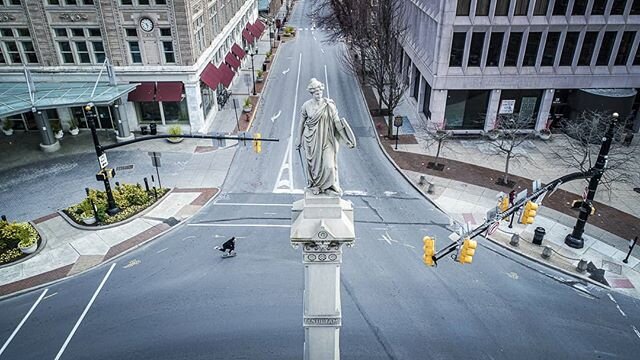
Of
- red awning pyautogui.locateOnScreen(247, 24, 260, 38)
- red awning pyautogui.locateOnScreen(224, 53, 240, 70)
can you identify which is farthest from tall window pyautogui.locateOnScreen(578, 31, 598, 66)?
red awning pyautogui.locateOnScreen(247, 24, 260, 38)

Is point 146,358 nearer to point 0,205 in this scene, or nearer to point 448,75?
point 0,205

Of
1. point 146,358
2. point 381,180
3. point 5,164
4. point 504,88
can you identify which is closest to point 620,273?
point 381,180

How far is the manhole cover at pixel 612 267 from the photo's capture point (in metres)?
23.2

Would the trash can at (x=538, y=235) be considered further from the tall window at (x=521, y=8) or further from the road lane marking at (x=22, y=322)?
the road lane marking at (x=22, y=322)

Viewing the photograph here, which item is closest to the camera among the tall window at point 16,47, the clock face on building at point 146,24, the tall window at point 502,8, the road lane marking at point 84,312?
the road lane marking at point 84,312

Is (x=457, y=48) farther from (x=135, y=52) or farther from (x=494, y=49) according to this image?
(x=135, y=52)

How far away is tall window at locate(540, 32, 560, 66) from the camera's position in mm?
36688

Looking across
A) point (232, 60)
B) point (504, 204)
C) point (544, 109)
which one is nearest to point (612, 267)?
point (504, 204)

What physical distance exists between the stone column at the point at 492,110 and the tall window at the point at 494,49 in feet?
7.48

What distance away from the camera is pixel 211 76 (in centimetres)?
4131

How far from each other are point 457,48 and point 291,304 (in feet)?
84.6

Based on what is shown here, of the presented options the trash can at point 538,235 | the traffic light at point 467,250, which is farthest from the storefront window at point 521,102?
the traffic light at point 467,250

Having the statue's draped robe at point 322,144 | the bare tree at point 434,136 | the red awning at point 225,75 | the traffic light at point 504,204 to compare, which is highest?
the statue's draped robe at point 322,144

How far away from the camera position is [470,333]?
1917 cm
